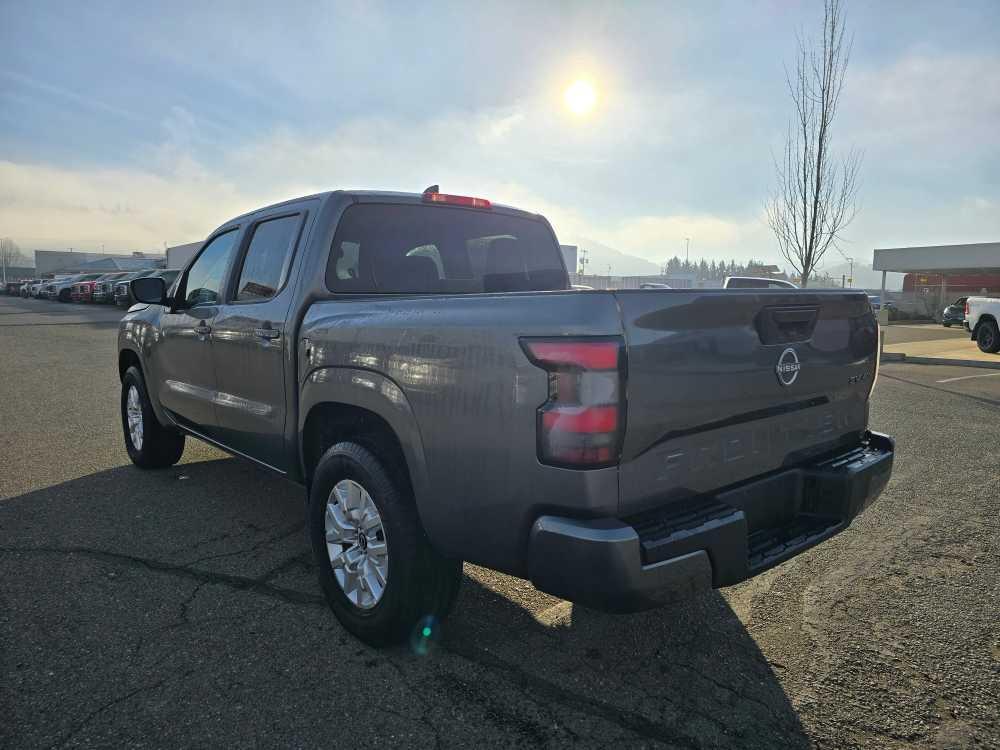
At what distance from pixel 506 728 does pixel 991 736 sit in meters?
1.59

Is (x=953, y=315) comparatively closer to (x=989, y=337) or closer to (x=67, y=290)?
(x=989, y=337)

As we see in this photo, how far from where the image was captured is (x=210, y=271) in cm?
442

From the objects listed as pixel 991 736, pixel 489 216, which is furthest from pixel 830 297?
pixel 489 216

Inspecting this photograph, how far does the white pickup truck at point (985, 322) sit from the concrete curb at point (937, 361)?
161 centimetres

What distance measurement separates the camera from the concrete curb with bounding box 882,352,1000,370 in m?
13.7

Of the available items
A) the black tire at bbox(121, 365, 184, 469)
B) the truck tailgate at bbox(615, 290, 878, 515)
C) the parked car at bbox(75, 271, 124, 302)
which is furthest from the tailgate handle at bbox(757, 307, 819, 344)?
the parked car at bbox(75, 271, 124, 302)

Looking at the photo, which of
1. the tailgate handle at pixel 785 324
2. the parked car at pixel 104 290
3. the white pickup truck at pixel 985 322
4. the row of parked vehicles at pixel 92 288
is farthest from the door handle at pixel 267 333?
the parked car at pixel 104 290

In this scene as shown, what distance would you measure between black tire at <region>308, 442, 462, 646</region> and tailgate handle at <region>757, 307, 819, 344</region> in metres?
1.46

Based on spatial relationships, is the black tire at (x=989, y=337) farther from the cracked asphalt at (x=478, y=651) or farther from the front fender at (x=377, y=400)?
the front fender at (x=377, y=400)

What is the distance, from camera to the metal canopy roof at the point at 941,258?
4506cm

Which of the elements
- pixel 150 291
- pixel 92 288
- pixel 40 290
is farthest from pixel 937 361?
pixel 40 290

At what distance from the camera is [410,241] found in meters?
3.63

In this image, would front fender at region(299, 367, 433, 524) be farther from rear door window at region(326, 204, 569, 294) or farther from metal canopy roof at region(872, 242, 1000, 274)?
metal canopy roof at region(872, 242, 1000, 274)

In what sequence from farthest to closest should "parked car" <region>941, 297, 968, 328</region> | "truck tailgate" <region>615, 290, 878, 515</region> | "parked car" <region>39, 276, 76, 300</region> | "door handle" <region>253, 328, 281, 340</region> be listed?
"parked car" <region>39, 276, 76, 300</region>
"parked car" <region>941, 297, 968, 328</region>
"door handle" <region>253, 328, 281, 340</region>
"truck tailgate" <region>615, 290, 878, 515</region>
